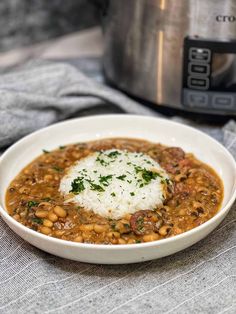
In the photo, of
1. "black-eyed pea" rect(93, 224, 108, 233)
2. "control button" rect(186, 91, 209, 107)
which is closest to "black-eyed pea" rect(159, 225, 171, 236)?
"black-eyed pea" rect(93, 224, 108, 233)

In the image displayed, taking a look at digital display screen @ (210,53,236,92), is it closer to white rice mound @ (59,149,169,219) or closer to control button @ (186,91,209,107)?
control button @ (186,91,209,107)

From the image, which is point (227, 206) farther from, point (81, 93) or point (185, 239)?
point (81, 93)

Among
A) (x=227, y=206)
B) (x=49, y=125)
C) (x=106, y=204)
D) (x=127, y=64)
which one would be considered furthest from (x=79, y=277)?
(x=127, y=64)

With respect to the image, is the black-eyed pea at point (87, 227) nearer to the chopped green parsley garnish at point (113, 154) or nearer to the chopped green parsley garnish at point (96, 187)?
the chopped green parsley garnish at point (96, 187)

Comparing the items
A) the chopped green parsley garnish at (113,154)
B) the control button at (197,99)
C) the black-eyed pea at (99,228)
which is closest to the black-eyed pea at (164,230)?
the black-eyed pea at (99,228)

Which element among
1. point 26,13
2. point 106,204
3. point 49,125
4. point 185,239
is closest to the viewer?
point 185,239

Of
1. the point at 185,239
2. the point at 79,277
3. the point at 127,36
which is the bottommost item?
the point at 79,277
